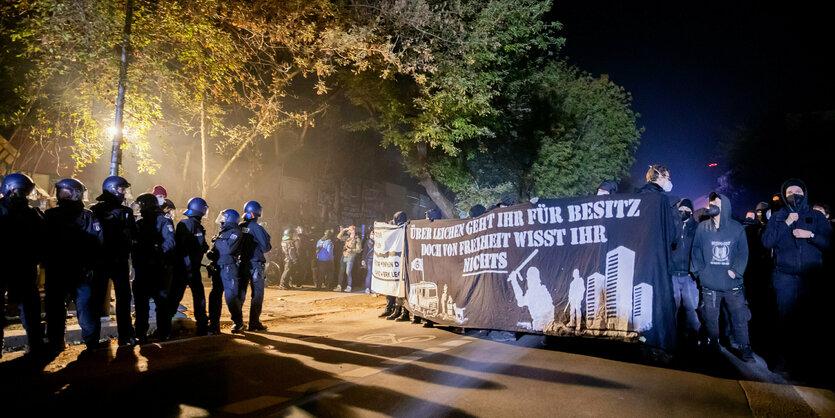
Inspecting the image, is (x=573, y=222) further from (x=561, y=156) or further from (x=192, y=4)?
(x=561, y=156)

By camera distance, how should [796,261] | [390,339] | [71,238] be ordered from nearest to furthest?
1. [796,261]
2. [71,238]
3. [390,339]

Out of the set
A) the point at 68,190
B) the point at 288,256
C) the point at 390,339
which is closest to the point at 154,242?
the point at 68,190

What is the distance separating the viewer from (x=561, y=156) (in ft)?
63.5

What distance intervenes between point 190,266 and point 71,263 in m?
1.63

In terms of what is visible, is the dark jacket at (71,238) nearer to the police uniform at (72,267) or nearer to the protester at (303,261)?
the police uniform at (72,267)

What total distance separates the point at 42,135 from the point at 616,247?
17.1 m

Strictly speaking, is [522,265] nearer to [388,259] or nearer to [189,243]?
[388,259]

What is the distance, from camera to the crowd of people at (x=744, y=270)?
4.96 meters

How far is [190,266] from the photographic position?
6.64 m

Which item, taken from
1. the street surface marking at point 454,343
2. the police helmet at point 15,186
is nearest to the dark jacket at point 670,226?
the street surface marking at point 454,343

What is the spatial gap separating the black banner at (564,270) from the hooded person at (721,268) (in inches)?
52.8

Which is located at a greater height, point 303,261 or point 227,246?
point 227,246

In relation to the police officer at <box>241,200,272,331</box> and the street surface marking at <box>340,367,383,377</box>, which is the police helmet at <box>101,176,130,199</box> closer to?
the police officer at <box>241,200,272,331</box>

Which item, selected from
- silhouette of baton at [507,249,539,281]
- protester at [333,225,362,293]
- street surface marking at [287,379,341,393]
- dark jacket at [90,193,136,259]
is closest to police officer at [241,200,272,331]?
dark jacket at [90,193,136,259]
